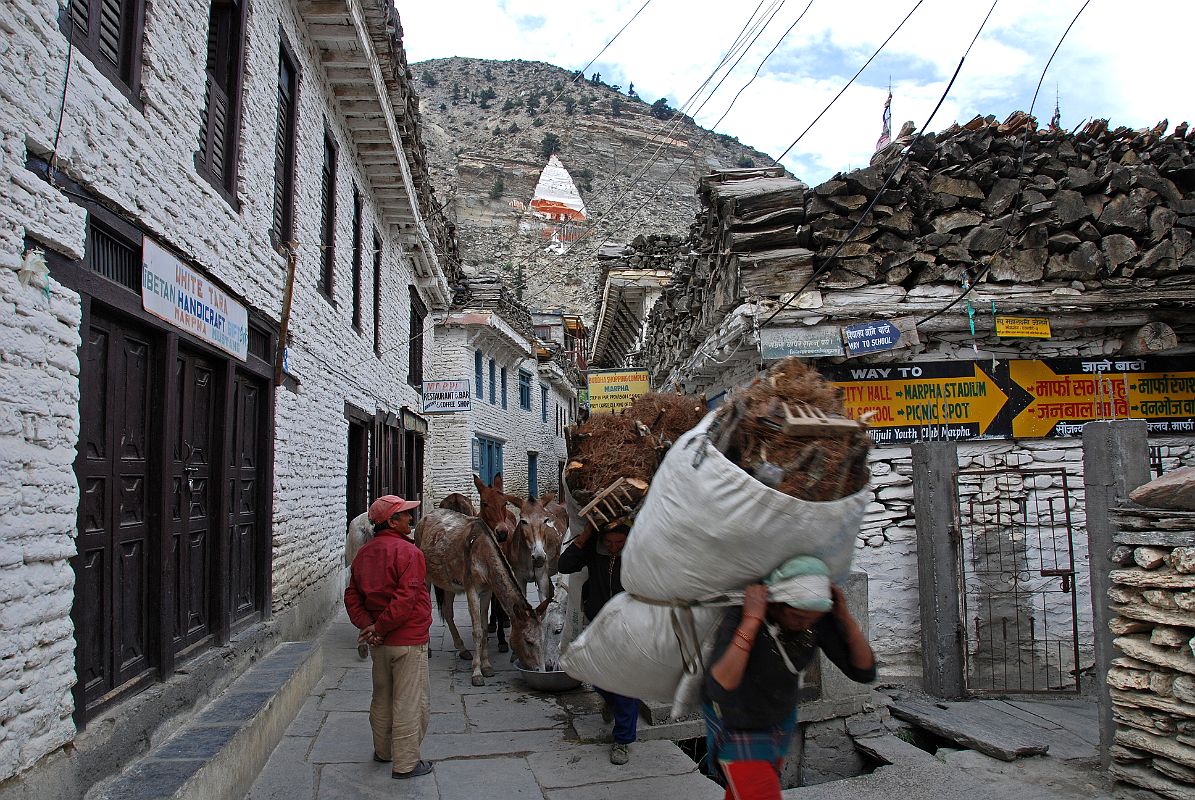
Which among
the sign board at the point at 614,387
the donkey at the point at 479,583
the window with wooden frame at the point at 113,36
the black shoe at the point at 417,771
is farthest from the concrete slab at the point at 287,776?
the sign board at the point at 614,387

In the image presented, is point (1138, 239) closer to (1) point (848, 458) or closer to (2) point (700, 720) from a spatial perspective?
(2) point (700, 720)

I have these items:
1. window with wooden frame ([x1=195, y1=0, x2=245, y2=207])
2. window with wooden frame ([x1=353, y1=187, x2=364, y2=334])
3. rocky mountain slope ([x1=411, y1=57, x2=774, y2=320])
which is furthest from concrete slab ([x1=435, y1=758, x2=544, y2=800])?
rocky mountain slope ([x1=411, y1=57, x2=774, y2=320])

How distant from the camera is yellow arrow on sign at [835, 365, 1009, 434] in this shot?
24.6 ft

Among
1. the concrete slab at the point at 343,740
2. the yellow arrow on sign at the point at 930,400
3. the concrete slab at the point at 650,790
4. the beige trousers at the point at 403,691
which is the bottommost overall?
the concrete slab at the point at 650,790

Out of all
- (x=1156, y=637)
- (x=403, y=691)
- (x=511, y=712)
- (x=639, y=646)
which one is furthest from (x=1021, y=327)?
(x=403, y=691)

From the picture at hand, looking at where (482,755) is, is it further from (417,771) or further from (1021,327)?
(1021,327)

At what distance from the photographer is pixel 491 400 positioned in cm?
2547

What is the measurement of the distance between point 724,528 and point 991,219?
254 inches

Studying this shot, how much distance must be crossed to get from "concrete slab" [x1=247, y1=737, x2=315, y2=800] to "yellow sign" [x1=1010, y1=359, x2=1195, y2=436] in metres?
6.80

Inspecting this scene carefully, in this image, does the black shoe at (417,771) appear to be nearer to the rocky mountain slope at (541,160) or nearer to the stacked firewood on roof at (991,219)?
the stacked firewood on roof at (991,219)

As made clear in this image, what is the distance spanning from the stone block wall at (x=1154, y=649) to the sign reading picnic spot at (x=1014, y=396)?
302 centimetres

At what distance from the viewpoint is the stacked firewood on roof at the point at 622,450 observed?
16.1 feet

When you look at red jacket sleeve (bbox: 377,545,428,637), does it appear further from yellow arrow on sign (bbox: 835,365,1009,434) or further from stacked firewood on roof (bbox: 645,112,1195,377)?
yellow arrow on sign (bbox: 835,365,1009,434)

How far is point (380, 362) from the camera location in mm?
13242
